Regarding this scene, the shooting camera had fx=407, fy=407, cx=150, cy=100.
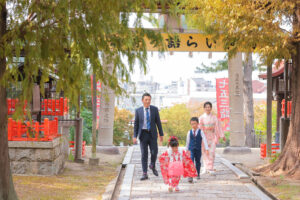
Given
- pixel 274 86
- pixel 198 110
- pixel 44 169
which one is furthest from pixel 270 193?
pixel 198 110

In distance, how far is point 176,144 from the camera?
7.50 m

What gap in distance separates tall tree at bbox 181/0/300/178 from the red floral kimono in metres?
2.87

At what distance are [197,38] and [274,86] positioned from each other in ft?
12.4

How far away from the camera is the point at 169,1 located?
5082 millimetres

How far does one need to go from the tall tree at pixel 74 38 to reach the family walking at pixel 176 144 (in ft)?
8.40

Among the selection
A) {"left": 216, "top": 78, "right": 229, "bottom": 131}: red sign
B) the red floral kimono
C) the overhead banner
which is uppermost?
the overhead banner

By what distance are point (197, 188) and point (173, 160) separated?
796 mm

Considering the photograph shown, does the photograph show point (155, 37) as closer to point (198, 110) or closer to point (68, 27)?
point (68, 27)

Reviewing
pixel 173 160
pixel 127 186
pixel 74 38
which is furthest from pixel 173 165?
pixel 74 38

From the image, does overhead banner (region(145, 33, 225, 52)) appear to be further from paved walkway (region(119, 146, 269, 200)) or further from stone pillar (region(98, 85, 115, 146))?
paved walkway (region(119, 146, 269, 200))

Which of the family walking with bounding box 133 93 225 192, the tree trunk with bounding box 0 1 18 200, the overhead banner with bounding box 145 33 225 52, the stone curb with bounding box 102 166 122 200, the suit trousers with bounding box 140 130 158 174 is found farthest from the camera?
the overhead banner with bounding box 145 33 225 52

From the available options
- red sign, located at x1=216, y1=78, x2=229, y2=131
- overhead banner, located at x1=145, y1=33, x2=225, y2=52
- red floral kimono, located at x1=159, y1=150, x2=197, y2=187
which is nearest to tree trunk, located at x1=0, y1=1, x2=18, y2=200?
red floral kimono, located at x1=159, y1=150, x2=197, y2=187

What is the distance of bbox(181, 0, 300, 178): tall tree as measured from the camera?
28.3 feet

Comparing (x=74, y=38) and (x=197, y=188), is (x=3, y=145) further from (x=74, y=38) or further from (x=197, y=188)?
(x=197, y=188)
